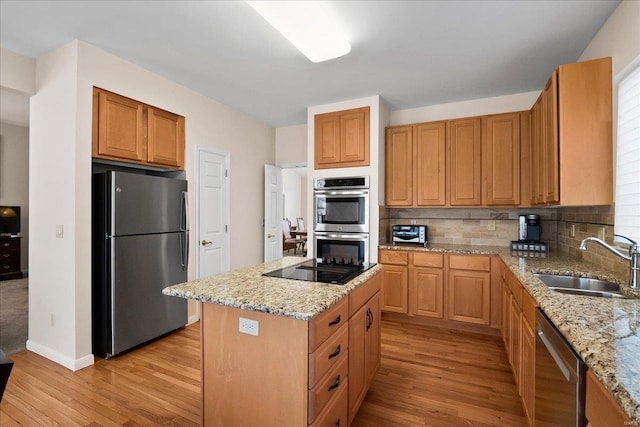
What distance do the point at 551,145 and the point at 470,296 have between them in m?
1.76

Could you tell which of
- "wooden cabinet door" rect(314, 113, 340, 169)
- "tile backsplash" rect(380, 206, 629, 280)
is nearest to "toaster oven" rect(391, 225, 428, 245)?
"tile backsplash" rect(380, 206, 629, 280)

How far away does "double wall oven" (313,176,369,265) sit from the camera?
360 cm

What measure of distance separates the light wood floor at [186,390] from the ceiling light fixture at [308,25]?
2.56m

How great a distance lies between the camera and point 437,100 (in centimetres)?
372

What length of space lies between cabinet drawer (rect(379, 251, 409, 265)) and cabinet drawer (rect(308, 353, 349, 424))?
80.7 inches

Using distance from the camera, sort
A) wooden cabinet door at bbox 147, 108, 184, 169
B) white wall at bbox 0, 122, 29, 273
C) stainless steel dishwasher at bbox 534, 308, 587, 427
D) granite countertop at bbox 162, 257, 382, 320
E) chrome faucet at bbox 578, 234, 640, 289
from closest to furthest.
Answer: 1. stainless steel dishwasher at bbox 534, 308, 587, 427
2. granite countertop at bbox 162, 257, 382, 320
3. chrome faucet at bbox 578, 234, 640, 289
4. wooden cabinet door at bbox 147, 108, 184, 169
5. white wall at bbox 0, 122, 29, 273

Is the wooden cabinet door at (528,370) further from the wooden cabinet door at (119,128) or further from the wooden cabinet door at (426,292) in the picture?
the wooden cabinet door at (119,128)

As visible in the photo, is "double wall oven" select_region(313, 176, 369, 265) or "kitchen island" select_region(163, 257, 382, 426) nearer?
"kitchen island" select_region(163, 257, 382, 426)

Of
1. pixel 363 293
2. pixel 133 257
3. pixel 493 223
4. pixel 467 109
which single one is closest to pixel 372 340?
pixel 363 293

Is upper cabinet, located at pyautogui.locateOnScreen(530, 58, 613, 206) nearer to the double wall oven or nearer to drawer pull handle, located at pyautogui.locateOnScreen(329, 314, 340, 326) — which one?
drawer pull handle, located at pyautogui.locateOnScreen(329, 314, 340, 326)

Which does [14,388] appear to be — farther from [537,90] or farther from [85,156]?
[537,90]

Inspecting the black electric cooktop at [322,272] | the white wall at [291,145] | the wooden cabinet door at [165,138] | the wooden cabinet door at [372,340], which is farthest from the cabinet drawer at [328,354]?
the white wall at [291,145]

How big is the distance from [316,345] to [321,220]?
254 cm

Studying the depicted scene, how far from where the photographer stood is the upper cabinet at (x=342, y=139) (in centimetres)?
362
